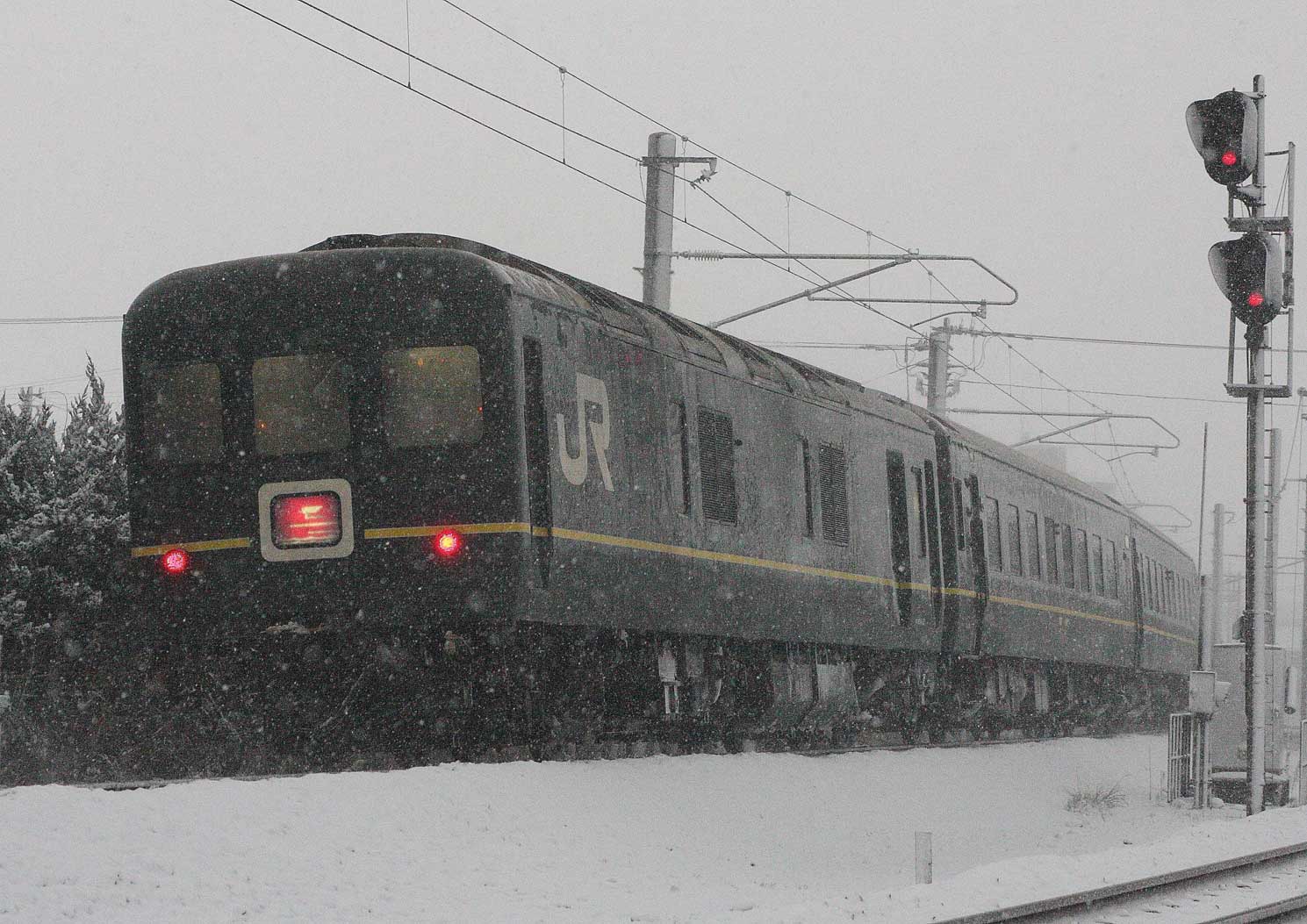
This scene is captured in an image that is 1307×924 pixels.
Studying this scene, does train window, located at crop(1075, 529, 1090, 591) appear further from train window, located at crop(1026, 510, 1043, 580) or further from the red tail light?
the red tail light

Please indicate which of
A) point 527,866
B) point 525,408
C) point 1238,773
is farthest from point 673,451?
point 1238,773

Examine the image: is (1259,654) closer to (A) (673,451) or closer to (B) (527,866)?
(A) (673,451)

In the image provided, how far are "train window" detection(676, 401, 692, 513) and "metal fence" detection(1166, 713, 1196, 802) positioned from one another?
18.8 ft

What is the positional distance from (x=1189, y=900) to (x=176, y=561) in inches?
257

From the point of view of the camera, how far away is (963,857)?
12.6 metres

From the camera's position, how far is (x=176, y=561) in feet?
37.9

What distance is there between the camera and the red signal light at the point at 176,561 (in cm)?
1153

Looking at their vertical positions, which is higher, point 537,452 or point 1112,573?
point 537,452

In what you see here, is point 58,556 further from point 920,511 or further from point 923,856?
point 923,856

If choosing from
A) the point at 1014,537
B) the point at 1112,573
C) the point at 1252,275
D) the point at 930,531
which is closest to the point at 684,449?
the point at 1252,275

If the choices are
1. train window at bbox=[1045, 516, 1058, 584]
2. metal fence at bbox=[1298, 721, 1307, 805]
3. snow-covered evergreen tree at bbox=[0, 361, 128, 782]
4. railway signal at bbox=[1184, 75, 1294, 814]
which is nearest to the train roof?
train window at bbox=[1045, 516, 1058, 584]

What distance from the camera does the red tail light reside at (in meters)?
11.4

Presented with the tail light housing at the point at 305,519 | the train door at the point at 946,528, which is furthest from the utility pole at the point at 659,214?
the tail light housing at the point at 305,519

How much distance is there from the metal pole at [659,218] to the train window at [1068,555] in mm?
7677
